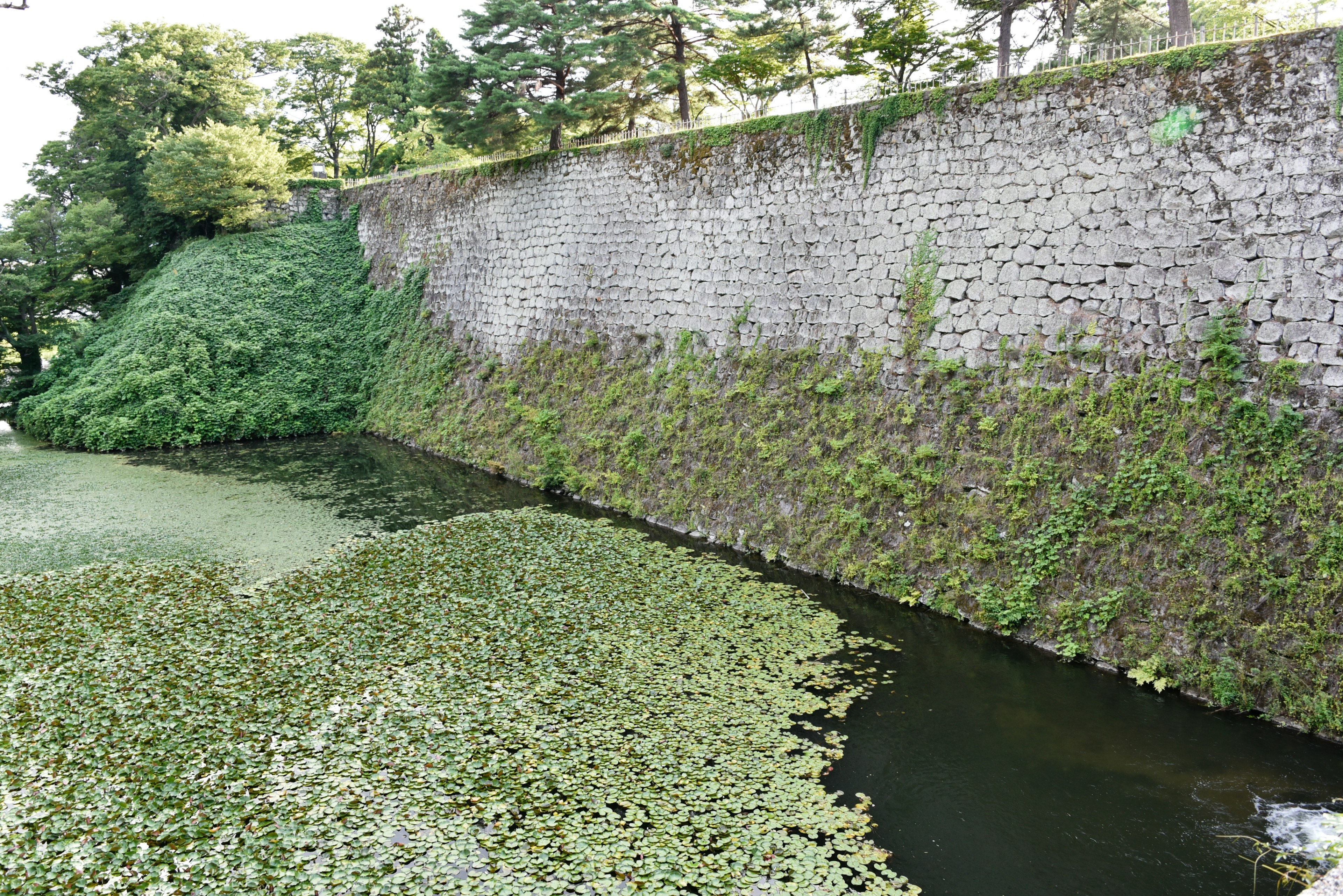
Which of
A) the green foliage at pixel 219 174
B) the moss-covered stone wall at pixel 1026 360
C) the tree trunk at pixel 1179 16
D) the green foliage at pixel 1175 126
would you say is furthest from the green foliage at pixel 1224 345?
the green foliage at pixel 219 174

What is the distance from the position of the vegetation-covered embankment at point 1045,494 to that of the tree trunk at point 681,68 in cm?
669

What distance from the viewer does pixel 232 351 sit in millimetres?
19016

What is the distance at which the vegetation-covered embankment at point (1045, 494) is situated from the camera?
6.55 metres

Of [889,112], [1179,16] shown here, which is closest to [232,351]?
[889,112]

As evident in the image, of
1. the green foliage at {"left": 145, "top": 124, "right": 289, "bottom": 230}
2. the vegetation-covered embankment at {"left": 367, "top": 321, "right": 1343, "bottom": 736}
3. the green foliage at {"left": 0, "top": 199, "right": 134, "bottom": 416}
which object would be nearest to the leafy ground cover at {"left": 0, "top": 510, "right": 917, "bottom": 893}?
the vegetation-covered embankment at {"left": 367, "top": 321, "right": 1343, "bottom": 736}

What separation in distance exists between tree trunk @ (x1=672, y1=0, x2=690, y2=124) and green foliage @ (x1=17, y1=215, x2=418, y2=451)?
7.81 m

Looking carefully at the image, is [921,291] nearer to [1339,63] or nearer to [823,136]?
[823,136]

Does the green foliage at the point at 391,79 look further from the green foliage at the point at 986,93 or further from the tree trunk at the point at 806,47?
the green foliage at the point at 986,93

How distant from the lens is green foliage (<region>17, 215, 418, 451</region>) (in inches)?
704

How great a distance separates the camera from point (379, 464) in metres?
16.1

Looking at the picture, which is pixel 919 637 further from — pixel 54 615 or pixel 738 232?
pixel 54 615

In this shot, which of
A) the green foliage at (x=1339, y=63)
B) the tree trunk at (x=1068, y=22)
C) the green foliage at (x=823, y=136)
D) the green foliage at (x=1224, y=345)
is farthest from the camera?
the tree trunk at (x=1068, y=22)

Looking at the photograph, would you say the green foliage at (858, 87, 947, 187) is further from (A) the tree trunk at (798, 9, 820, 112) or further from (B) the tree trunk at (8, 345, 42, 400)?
(B) the tree trunk at (8, 345, 42, 400)

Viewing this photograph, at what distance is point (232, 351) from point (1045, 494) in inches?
705
